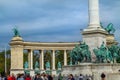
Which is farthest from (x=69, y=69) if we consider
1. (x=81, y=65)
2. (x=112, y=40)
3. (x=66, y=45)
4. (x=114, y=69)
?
(x=112, y=40)

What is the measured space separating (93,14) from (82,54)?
255 inches

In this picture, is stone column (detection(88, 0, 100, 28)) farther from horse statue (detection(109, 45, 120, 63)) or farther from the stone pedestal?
horse statue (detection(109, 45, 120, 63))

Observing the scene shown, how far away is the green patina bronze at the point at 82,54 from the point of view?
5547cm

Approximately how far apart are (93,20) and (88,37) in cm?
298

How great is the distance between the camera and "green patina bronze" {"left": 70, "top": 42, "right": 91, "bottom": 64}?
55.5 metres

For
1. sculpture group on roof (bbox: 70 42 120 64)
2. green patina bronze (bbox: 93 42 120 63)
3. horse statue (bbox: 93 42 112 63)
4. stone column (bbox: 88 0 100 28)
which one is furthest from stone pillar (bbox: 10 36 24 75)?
horse statue (bbox: 93 42 112 63)

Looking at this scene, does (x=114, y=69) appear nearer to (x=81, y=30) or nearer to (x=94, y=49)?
(x=94, y=49)

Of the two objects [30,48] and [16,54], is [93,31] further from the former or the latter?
[16,54]

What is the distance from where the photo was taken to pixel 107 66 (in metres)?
52.1

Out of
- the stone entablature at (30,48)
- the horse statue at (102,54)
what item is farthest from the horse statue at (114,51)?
the stone entablature at (30,48)

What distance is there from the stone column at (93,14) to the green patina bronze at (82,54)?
12.3 ft

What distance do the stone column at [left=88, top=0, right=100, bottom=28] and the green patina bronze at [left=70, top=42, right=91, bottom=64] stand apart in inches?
148

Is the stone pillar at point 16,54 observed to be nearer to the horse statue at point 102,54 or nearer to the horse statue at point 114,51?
the horse statue at point 114,51

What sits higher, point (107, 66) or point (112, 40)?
point (112, 40)
